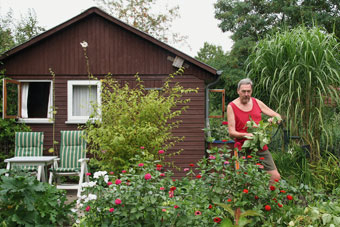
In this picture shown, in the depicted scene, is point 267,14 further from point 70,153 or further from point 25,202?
point 25,202

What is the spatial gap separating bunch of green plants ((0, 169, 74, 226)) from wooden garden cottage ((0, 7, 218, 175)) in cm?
485

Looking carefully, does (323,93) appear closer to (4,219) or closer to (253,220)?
(253,220)

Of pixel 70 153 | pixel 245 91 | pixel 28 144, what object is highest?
pixel 245 91

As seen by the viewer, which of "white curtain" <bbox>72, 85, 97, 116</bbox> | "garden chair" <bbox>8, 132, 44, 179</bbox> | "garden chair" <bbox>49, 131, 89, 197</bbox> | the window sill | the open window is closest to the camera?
"garden chair" <bbox>49, 131, 89, 197</bbox>

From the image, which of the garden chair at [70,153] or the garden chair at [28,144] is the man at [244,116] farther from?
the garden chair at [28,144]

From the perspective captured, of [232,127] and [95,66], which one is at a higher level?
[95,66]

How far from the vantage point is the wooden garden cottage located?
7.91m

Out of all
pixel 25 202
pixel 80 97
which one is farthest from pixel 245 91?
pixel 80 97

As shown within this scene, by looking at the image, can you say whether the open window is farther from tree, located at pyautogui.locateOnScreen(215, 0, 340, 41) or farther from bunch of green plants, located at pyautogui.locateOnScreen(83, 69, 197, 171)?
tree, located at pyautogui.locateOnScreen(215, 0, 340, 41)

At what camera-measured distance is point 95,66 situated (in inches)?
313

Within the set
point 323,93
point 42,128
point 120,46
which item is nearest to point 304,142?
point 323,93

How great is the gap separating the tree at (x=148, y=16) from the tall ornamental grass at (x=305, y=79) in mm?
17387

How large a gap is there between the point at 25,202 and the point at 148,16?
1987 centimetres

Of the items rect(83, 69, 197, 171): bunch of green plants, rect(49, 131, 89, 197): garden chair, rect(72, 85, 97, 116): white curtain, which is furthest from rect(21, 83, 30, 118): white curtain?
rect(83, 69, 197, 171): bunch of green plants
